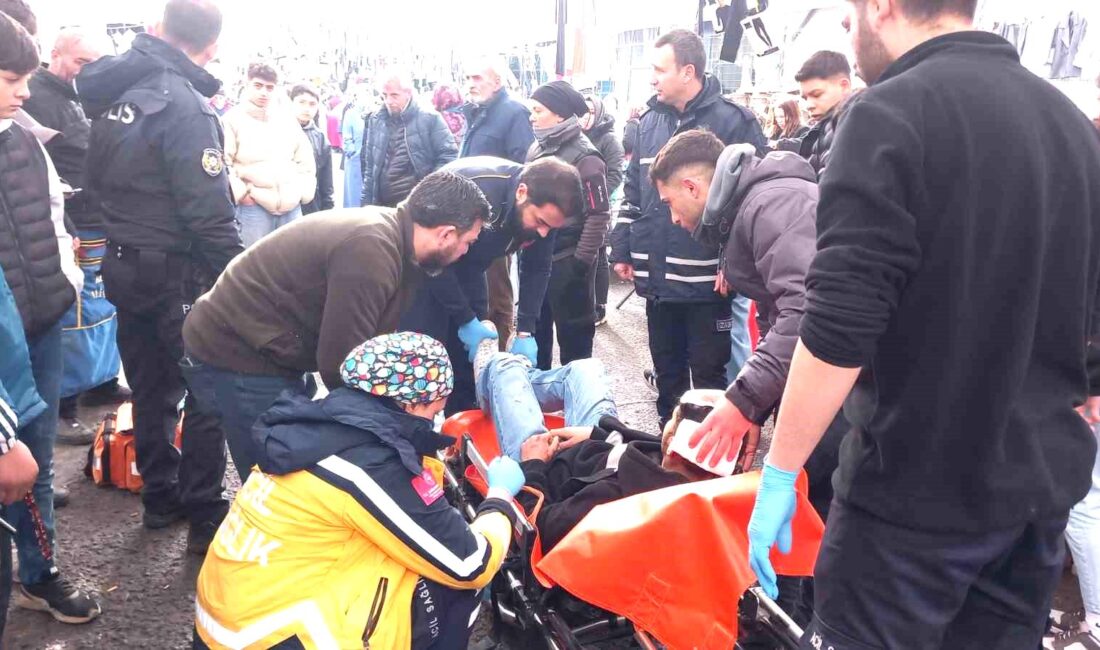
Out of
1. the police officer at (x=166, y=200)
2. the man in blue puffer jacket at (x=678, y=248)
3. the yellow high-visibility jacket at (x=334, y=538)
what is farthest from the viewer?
the man in blue puffer jacket at (x=678, y=248)

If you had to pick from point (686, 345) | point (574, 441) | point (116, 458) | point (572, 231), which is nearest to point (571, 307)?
point (572, 231)

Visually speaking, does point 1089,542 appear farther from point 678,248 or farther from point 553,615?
point 678,248

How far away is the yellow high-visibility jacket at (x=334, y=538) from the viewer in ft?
6.31

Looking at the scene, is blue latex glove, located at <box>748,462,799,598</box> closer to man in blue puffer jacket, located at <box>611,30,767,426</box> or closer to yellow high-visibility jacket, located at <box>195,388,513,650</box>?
yellow high-visibility jacket, located at <box>195,388,513,650</box>

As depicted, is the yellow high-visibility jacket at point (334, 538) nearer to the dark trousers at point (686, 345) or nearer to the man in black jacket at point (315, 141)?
the dark trousers at point (686, 345)

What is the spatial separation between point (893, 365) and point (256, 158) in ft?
17.3

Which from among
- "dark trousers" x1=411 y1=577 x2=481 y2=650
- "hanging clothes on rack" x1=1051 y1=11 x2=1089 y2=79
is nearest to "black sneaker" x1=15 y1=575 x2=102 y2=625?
"dark trousers" x1=411 y1=577 x2=481 y2=650

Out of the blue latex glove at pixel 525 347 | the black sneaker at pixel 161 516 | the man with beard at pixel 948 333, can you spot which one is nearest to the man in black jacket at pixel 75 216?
the black sneaker at pixel 161 516

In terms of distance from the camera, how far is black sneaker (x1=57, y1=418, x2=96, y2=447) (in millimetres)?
4203

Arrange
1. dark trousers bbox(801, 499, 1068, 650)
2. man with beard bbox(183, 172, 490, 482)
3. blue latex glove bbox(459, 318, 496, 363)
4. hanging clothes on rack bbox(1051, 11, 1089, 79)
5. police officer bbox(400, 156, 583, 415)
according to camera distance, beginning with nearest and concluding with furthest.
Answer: dark trousers bbox(801, 499, 1068, 650) < man with beard bbox(183, 172, 490, 482) < police officer bbox(400, 156, 583, 415) < blue latex glove bbox(459, 318, 496, 363) < hanging clothes on rack bbox(1051, 11, 1089, 79)

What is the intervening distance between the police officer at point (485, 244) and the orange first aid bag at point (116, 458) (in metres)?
1.39

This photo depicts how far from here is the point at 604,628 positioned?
251 centimetres

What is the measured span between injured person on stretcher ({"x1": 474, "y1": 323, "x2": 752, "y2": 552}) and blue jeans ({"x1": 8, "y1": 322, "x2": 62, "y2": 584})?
1.50 m

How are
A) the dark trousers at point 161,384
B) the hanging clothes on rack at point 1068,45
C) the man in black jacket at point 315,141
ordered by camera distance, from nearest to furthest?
1. the dark trousers at point 161,384
2. the hanging clothes on rack at point 1068,45
3. the man in black jacket at point 315,141
